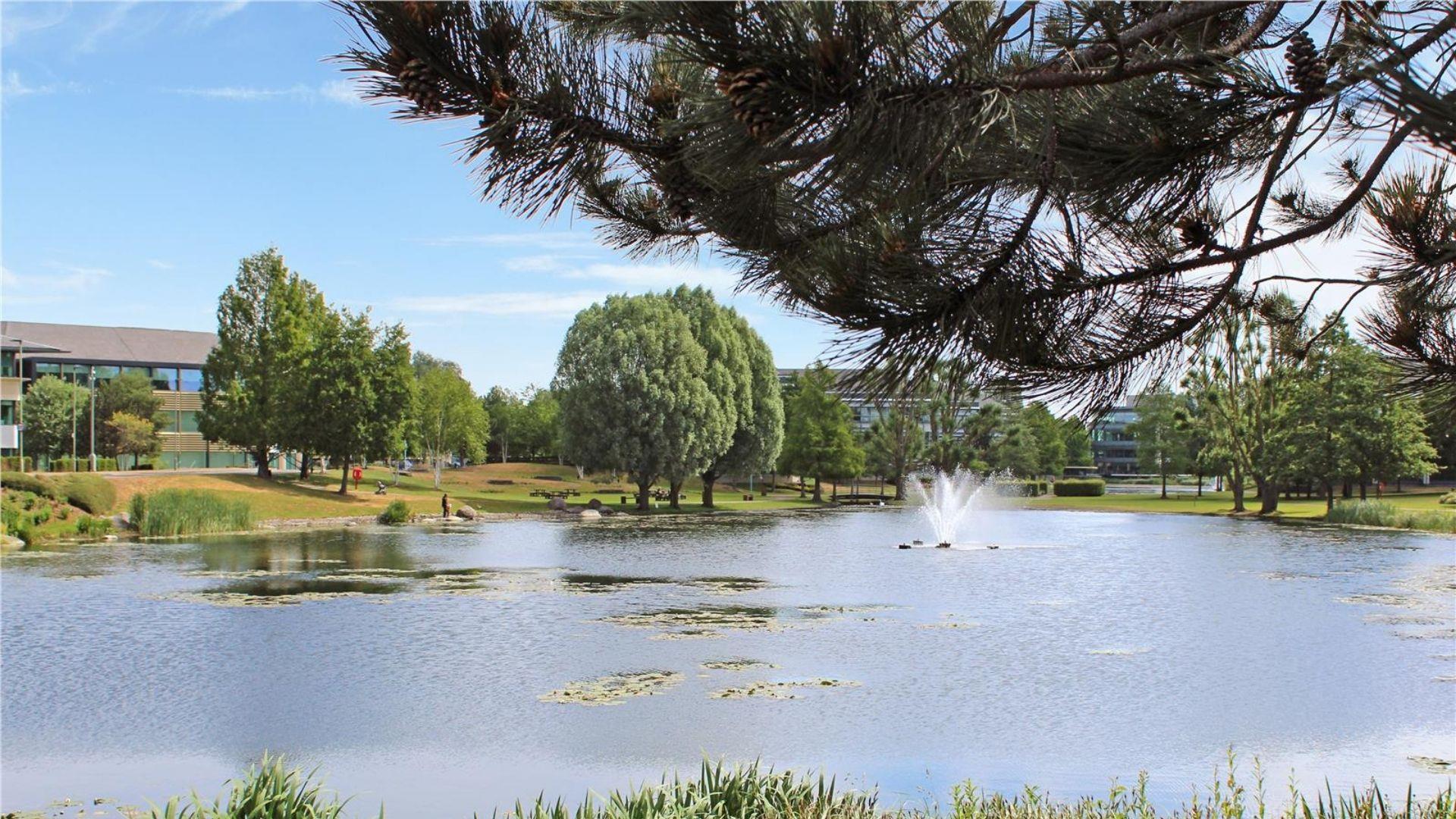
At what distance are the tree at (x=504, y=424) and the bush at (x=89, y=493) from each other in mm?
41182

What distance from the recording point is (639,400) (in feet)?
140

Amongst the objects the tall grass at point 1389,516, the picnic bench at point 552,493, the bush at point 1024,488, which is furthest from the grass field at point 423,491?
the tall grass at point 1389,516

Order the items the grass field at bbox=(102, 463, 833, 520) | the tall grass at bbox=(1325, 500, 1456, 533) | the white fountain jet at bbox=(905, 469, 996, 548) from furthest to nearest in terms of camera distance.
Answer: the grass field at bbox=(102, 463, 833, 520), the tall grass at bbox=(1325, 500, 1456, 533), the white fountain jet at bbox=(905, 469, 996, 548)

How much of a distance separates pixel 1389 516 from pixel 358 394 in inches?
1458

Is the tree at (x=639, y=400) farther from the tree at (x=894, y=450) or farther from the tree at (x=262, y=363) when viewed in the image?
the tree at (x=894, y=450)

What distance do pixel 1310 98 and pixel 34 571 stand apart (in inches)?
935

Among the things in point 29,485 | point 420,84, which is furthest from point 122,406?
point 420,84

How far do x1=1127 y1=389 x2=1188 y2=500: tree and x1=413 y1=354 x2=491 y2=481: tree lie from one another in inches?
1414

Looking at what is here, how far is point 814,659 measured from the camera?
1245 cm

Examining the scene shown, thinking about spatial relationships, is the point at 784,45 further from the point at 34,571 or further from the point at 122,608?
the point at 34,571

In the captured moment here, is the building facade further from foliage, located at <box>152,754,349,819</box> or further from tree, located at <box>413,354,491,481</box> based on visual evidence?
foliage, located at <box>152,754,349,819</box>

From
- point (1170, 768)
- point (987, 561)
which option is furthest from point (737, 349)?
point (1170, 768)

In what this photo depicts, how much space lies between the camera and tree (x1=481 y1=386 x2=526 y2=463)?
7706cm

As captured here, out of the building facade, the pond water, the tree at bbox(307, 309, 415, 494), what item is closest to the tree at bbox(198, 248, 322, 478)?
the tree at bbox(307, 309, 415, 494)
